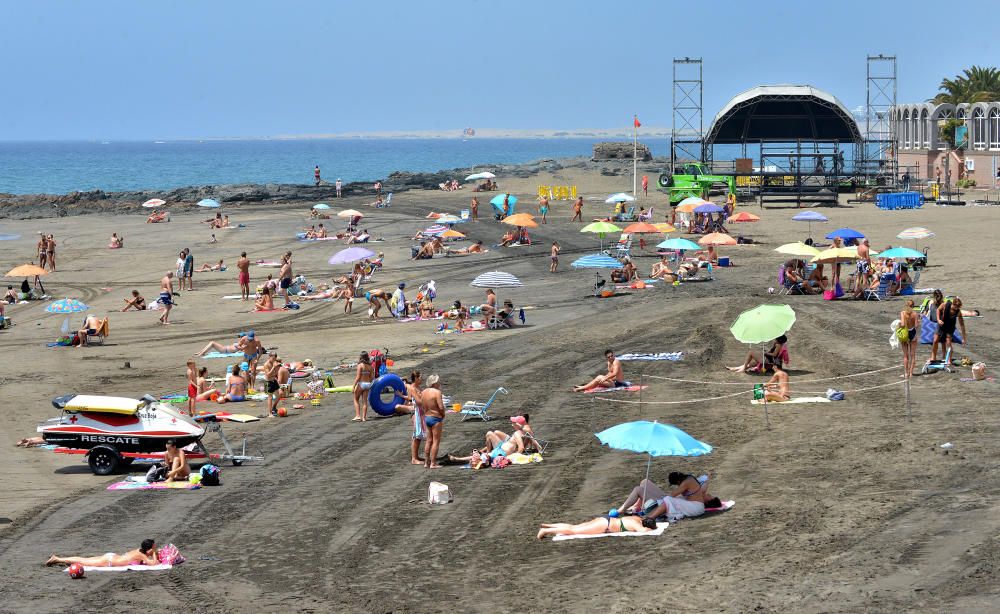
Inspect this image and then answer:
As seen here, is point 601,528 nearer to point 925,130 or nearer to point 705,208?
point 705,208

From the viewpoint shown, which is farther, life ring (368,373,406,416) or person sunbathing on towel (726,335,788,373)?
person sunbathing on towel (726,335,788,373)

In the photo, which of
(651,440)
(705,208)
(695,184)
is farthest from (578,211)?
(651,440)

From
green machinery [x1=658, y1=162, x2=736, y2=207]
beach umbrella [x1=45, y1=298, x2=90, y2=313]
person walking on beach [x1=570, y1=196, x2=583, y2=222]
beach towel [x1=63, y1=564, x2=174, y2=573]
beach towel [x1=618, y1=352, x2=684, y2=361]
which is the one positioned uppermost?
green machinery [x1=658, y1=162, x2=736, y2=207]

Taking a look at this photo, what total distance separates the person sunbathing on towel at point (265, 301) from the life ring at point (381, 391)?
43.5ft

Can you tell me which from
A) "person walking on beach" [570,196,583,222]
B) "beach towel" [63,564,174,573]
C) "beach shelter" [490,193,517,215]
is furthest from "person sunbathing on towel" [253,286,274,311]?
"person walking on beach" [570,196,583,222]

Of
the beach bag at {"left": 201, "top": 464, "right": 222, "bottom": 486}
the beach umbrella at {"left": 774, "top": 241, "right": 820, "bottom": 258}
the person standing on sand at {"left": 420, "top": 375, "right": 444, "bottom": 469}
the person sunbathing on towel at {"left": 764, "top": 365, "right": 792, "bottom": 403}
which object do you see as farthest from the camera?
the beach umbrella at {"left": 774, "top": 241, "right": 820, "bottom": 258}

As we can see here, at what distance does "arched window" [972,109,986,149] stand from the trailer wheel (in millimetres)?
55791

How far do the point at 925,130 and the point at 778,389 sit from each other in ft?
183

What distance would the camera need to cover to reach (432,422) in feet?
54.4

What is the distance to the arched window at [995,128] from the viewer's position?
61.3m

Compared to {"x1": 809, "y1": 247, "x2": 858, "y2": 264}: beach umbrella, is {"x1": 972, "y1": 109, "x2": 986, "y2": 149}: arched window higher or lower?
higher

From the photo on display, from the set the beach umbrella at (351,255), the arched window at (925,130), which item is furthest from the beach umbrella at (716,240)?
the arched window at (925,130)

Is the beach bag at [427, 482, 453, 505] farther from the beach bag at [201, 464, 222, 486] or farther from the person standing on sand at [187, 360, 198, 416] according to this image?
the person standing on sand at [187, 360, 198, 416]

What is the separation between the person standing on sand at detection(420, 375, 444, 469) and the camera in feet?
54.5
